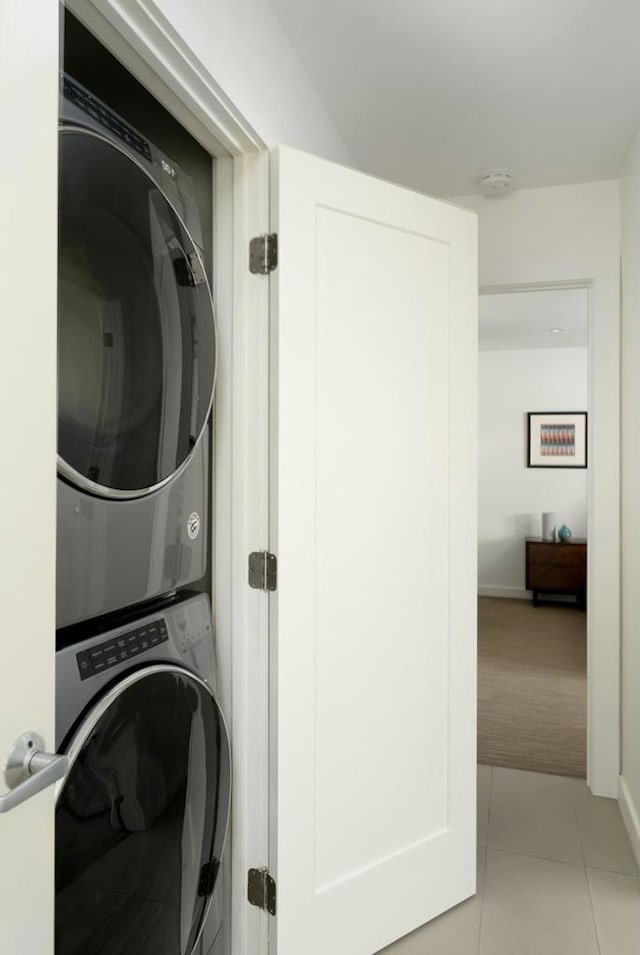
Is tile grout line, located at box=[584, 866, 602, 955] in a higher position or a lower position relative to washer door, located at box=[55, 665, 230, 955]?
lower

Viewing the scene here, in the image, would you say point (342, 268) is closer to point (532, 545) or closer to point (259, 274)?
point (259, 274)

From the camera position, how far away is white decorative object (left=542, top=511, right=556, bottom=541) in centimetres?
658

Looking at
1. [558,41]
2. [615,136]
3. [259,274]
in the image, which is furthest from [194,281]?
[615,136]

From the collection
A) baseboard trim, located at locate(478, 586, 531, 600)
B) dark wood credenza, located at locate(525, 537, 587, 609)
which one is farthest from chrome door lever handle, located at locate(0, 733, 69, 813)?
baseboard trim, located at locate(478, 586, 531, 600)

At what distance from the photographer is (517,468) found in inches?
270

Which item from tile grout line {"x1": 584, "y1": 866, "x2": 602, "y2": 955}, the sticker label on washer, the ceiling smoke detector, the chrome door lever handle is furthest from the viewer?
the ceiling smoke detector

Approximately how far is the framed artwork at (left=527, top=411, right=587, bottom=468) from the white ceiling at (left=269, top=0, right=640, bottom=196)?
4.26m

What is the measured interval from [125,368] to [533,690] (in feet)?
11.6

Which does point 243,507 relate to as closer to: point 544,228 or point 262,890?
point 262,890

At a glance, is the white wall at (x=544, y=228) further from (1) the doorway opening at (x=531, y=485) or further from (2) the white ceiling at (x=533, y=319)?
(1) the doorway opening at (x=531, y=485)

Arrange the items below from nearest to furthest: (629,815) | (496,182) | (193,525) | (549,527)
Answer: (193,525), (629,815), (496,182), (549,527)

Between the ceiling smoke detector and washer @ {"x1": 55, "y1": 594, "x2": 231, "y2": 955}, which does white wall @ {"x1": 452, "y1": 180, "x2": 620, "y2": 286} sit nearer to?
the ceiling smoke detector

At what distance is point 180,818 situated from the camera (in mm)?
1375

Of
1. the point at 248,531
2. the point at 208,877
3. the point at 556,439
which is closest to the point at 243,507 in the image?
the point at 248,531
